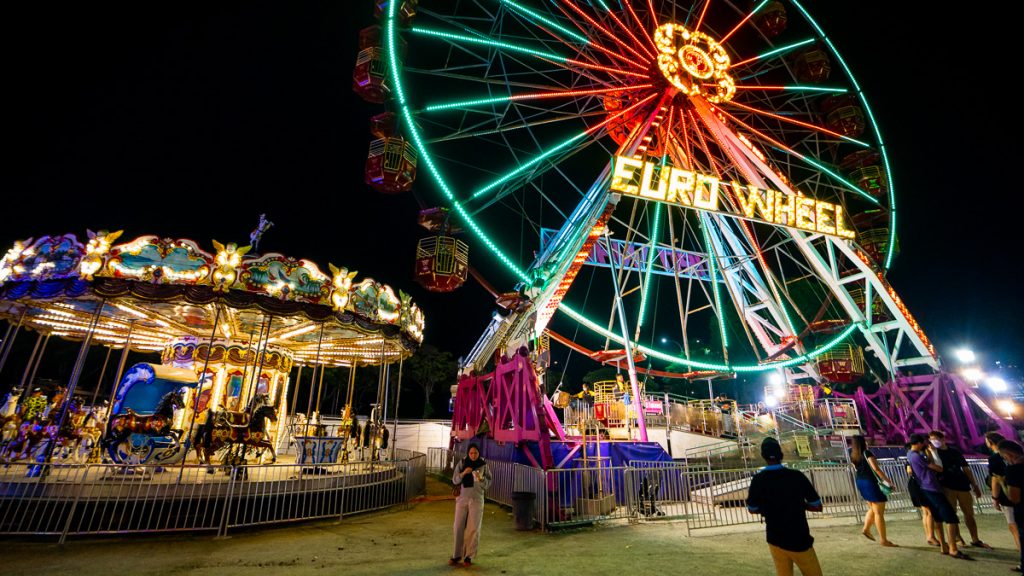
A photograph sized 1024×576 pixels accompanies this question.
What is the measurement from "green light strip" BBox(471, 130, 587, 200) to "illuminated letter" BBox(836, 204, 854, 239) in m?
7.26

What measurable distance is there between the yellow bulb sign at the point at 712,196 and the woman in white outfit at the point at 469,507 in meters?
6.72

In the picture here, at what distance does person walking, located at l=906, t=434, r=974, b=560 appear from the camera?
5.95 meters

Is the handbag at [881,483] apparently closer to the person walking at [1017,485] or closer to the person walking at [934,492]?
the person walking at [934,492]

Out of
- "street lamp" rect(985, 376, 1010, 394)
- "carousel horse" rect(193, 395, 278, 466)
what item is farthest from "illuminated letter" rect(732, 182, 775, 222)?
"street lamp" rect(985, 376, 1010, 394)

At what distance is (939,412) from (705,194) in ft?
52.0

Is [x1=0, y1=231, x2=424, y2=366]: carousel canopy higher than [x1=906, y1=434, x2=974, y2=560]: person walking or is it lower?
higher

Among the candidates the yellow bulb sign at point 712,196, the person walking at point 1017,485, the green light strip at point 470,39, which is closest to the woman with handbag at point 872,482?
the person walking at point 1017,485

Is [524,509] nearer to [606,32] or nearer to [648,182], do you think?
[648,182]

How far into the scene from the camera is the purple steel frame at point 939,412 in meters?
17.1

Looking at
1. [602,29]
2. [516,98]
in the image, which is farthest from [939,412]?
[516,98]

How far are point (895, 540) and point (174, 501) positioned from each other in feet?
37.4

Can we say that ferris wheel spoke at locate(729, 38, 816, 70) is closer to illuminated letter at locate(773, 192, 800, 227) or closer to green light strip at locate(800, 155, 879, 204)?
green light strip at locate(800, 155, 879, 204)

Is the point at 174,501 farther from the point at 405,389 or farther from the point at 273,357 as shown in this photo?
the point at 405,389

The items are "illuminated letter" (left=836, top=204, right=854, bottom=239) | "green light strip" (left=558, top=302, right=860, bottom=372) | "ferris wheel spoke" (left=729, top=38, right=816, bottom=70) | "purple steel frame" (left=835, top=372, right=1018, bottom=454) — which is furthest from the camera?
"green light strip" (left=558, top=302, right=860, bottom=372)
